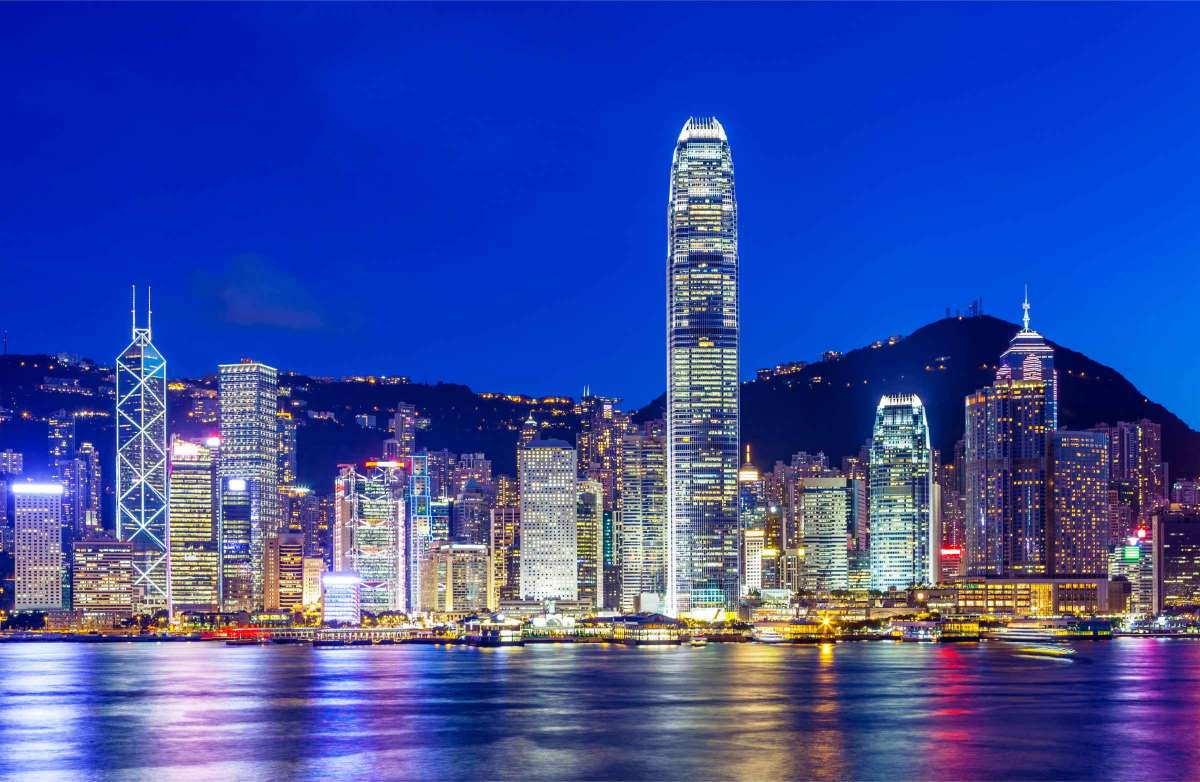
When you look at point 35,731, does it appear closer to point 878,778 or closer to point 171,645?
point 878,778

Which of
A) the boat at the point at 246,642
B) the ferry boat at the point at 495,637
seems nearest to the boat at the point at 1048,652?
the ferry boat at the point at 495,637

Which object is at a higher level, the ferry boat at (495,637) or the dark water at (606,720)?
the dark water at (606,720)

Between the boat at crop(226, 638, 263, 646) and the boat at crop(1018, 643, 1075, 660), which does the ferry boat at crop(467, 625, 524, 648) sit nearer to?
the boat at crop(226, 638, 263, 646)

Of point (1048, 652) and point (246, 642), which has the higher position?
point (1048, 652)

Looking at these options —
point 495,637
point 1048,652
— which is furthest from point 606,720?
point 495,637

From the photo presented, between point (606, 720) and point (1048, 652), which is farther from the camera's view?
point (1048, 652)

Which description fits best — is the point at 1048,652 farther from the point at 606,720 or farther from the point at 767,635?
the point at 606,720

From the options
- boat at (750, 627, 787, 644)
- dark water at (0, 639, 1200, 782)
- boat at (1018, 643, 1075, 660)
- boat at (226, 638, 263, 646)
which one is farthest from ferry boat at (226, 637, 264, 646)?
boat at (1018, 643, 1075, 660)

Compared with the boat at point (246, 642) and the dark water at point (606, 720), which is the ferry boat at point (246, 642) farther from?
the dark water at point (606, 720)

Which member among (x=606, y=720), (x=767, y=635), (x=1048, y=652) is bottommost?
(x=767, y=635)
